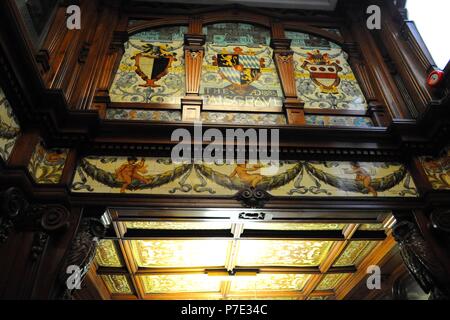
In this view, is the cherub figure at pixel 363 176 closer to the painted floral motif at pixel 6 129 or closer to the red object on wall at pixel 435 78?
the red object on wall at pixel 435 78

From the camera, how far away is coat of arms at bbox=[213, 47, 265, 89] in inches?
143

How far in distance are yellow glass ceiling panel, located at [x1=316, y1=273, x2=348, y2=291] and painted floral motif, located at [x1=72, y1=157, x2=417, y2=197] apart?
71.1 inches

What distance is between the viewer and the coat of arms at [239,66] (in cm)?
363

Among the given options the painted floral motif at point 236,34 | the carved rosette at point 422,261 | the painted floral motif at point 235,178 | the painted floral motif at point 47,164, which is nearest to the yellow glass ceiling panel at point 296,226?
the painted floral motif at point 235,178

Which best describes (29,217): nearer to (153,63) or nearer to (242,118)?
(242,118)

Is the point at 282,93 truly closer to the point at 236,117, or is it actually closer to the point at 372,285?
the point at 236,117

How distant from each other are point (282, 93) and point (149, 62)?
1.50m

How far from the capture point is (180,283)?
4.28 metres

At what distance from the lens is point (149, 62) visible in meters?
3.74

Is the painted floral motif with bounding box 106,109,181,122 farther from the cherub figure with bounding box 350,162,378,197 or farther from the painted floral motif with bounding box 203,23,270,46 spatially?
the cherub figure with bounding box 350,162,378,197

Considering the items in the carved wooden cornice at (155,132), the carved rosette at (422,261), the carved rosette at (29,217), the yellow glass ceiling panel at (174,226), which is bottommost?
the carved rosette at (422,261)

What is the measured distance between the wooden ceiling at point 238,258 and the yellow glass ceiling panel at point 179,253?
0.03 feet

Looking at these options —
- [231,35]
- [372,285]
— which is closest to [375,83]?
[231,35]

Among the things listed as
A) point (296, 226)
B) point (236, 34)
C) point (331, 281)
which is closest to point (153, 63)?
point (236, 34)
